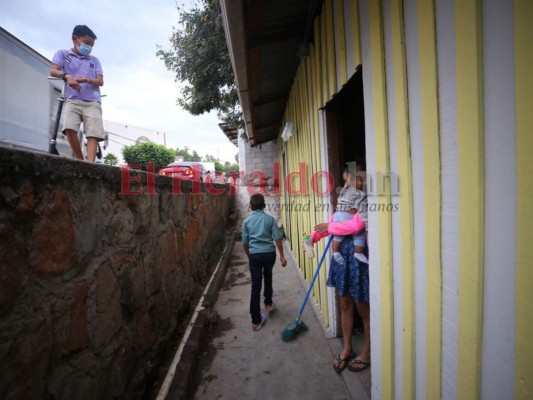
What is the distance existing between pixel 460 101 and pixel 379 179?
72 cm

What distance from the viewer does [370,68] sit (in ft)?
5.57

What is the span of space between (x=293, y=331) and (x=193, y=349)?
1.17 m

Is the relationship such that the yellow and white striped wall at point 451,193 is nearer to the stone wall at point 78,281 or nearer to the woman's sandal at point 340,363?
the woman's sandal at point 340,363

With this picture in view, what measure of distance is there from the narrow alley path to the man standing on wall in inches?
109

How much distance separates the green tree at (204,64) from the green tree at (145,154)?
1131 cm

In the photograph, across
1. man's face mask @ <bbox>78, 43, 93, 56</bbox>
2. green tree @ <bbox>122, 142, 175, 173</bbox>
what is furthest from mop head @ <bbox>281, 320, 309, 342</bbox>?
green tree @ <bbox>122, 142, 175, 173</bbox>

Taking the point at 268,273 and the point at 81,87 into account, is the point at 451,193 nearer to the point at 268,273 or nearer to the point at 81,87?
the point at 268,273

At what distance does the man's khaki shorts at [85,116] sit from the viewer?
3123mm

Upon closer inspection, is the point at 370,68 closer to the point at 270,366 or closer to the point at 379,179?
the point at 379,179

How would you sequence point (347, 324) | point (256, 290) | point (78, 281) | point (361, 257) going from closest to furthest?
point (78, 281) < point (361, 257) < point (347, 324) < point (256, 290)

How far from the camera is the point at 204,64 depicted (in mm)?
7656

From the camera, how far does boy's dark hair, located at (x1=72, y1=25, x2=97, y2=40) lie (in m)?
3.22

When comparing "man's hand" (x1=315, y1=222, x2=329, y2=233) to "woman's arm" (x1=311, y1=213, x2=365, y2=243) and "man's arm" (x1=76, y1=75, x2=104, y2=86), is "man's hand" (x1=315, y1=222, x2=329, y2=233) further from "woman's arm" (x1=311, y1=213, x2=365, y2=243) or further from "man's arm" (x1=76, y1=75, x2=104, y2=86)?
"man's arm" (x1=76, y1=75, x2=104, y2=86)

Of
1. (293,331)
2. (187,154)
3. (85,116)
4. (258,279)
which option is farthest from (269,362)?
(187,154)
